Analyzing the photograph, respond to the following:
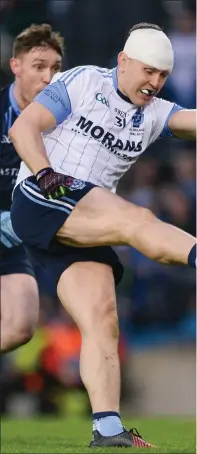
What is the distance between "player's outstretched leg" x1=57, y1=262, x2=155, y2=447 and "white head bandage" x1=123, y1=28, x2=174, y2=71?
3.83 ft

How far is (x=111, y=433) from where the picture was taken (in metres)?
5.96

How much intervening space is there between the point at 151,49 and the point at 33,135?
2.65 ft

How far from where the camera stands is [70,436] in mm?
8547

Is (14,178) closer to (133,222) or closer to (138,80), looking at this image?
(138,80)

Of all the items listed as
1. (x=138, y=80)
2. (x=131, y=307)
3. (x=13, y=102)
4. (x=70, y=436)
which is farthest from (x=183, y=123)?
(x=131, y=307)

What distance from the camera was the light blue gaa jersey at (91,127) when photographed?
6.18 metres

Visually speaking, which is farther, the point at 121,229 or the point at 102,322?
the point at 102,322

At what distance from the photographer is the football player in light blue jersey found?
5.89m

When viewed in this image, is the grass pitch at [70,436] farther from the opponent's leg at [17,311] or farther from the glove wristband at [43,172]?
the glove wristband at [43,172]

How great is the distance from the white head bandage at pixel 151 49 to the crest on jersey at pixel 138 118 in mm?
321

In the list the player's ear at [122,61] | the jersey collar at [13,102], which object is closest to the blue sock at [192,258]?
the player's ear at [122,61]

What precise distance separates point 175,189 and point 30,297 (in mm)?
5942

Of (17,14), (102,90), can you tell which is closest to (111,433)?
(102,90)

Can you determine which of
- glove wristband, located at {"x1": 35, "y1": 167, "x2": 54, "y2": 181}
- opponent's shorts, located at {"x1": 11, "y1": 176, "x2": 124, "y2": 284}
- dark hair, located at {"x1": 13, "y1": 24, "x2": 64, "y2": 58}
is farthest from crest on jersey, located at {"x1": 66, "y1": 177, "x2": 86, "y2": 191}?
dark hair, located at {"x1": 13, "y1": 24, "x2": 64, "y2": 58}
